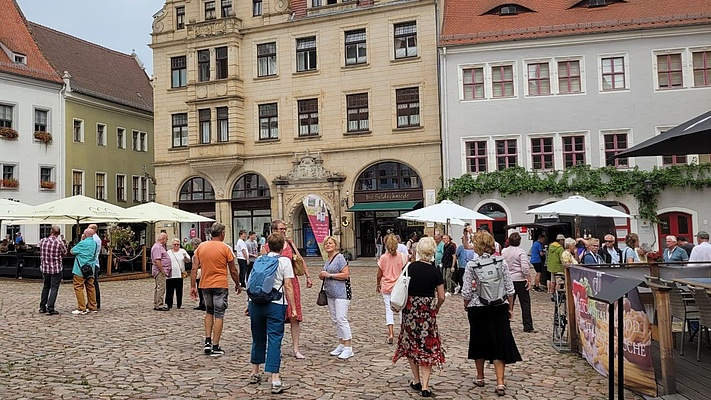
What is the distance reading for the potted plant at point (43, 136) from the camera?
3841cm

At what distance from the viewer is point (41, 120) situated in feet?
128

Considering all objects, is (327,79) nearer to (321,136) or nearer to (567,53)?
(321,136)

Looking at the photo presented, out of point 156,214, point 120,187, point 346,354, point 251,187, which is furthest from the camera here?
point 120,187

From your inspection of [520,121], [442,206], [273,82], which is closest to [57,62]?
[273,82]

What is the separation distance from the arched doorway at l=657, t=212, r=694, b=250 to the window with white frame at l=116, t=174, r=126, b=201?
1266 inches

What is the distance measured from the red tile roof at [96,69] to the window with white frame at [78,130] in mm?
1823

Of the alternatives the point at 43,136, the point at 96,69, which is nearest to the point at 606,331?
the point at 43,136

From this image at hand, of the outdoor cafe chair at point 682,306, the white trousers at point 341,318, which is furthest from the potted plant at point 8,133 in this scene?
the outdoor cafe chair at point 682,306

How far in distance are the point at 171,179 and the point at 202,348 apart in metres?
30.1

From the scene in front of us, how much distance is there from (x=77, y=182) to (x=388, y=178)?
63.8 ft

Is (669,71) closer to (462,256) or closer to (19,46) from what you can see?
(462,256)

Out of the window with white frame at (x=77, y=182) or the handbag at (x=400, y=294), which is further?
the window with white frame at (x=77, y=182)

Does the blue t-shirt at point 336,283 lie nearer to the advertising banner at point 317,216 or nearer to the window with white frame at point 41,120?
the advertising banner at point 317,216

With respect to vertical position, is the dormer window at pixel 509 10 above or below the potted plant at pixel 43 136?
→ above
